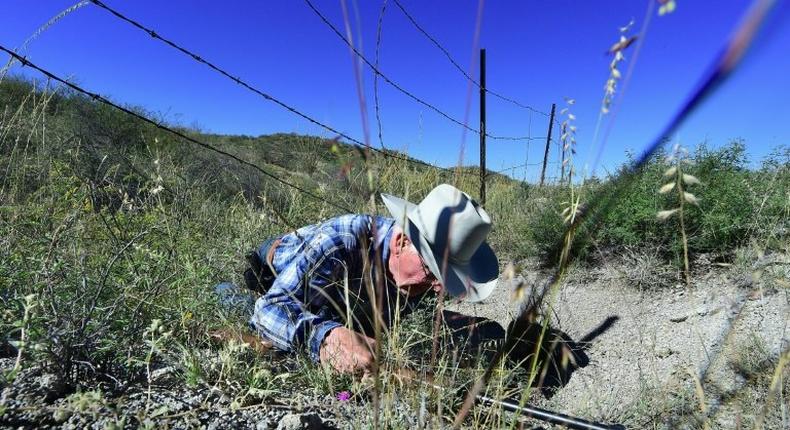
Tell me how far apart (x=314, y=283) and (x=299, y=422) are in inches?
30.8

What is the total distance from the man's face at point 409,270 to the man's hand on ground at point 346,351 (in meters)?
0.41

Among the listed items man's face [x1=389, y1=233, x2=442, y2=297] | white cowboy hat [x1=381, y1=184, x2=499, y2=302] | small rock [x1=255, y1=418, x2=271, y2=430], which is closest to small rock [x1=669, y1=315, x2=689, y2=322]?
white cowboy hat [x1=381, y1=184, x2=499, y2=302]

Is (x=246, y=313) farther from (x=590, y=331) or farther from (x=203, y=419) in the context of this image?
(x=590, y=331)

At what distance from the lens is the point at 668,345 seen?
7.70 ft

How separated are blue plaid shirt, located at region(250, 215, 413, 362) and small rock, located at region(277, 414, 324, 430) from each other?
38 cm

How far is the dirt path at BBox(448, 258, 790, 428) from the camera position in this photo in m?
1.60

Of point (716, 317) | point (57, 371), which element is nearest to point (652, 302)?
point (716, 317)

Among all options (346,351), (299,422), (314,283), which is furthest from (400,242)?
(299,422)

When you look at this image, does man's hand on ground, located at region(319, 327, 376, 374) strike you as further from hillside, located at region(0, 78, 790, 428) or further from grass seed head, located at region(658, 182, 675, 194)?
grass seed head, located at region(658, 182, 675, 194)

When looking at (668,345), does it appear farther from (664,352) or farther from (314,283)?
(314,283)

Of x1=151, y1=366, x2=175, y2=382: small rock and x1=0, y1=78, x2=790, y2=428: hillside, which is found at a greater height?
x1=0, y1=78, x2=790, y2=428: hillside

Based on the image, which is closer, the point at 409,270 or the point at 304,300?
the point at 304,300

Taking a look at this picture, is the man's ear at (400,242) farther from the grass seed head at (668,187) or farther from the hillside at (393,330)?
the grass seed head at (668,187)

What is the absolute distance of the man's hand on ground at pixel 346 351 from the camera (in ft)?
5.05
